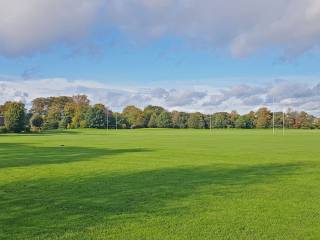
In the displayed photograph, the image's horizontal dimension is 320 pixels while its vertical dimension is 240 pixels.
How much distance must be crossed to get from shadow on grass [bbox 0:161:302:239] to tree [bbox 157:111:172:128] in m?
150

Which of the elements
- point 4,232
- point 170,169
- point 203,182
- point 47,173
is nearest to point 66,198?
point 4,232

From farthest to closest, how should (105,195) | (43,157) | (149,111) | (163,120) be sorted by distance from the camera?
(149,111)
(163,120)
(43,157)
(105,195)

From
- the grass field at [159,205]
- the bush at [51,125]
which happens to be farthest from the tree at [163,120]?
the grass field at [159,205]

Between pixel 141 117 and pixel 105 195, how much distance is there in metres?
159

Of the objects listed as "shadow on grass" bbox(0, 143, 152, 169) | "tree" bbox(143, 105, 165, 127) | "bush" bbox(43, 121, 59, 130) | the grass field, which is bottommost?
the grass field

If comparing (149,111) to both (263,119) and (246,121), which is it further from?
(263,119)

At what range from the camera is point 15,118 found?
12650 centimetres

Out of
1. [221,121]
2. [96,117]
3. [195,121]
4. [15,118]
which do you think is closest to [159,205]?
[15,118]

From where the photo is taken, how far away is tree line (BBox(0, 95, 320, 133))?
159 m

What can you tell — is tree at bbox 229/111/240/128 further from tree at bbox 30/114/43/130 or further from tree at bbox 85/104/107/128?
tree at bbox 30/114/43/130

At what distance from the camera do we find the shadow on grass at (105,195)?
9648mm

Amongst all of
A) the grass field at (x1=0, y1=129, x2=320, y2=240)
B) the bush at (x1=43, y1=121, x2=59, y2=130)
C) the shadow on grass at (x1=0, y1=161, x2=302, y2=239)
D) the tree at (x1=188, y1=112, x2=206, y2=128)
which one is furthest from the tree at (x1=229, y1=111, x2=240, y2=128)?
the grass field at (x1=0, y1=129, x2=320, y2=240)

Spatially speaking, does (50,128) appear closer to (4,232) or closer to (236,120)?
(236,120)

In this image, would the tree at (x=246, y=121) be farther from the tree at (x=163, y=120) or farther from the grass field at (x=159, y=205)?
the grass field at (x=159, y=205)
